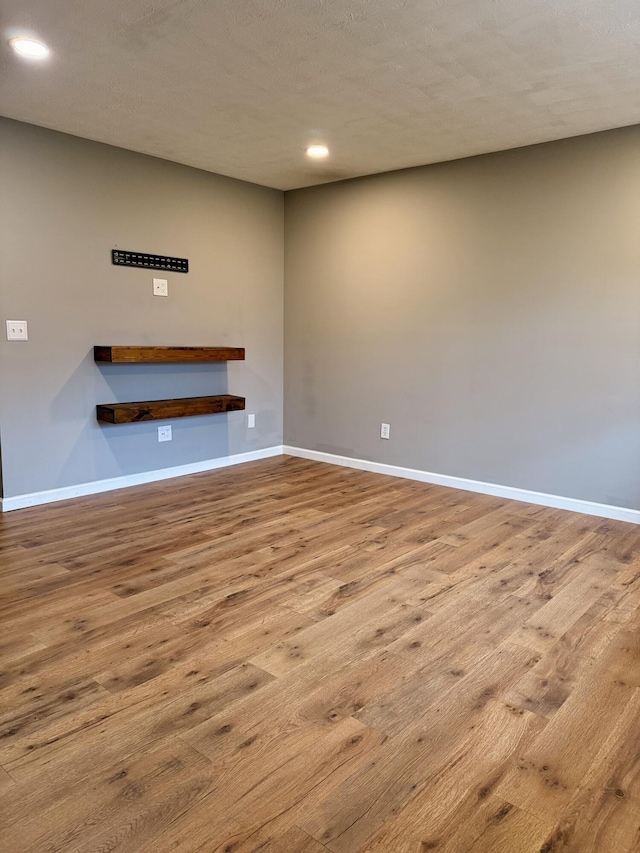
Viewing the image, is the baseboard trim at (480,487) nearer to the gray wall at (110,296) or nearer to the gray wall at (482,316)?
the gray wall at (482,316)

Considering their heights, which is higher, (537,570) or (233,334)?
(233,334)

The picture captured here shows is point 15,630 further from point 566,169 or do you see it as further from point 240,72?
point 566,169

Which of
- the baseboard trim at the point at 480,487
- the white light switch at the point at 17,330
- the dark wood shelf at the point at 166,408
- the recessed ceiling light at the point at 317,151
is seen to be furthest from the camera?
the dark wood shelf at the point at 166,408

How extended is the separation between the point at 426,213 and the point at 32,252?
8.73 ft

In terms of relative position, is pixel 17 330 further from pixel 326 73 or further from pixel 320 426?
pixel 320 426

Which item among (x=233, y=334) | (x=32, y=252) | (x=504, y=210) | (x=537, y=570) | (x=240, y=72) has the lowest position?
(x=537, y=570)

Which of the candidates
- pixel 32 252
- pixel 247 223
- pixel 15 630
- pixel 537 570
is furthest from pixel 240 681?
pixel 247 223

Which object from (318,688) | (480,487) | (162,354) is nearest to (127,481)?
(162,354)

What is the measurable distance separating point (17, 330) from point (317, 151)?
2212 mm

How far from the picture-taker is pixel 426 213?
4.26 meters

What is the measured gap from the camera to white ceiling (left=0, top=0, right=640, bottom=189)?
2.17 metres

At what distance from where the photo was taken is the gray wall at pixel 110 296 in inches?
139

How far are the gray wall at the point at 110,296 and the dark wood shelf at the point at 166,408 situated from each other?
0.39 feet

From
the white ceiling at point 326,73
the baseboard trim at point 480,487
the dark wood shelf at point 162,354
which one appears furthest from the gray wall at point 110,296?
the baseboard trim at point 480,487
